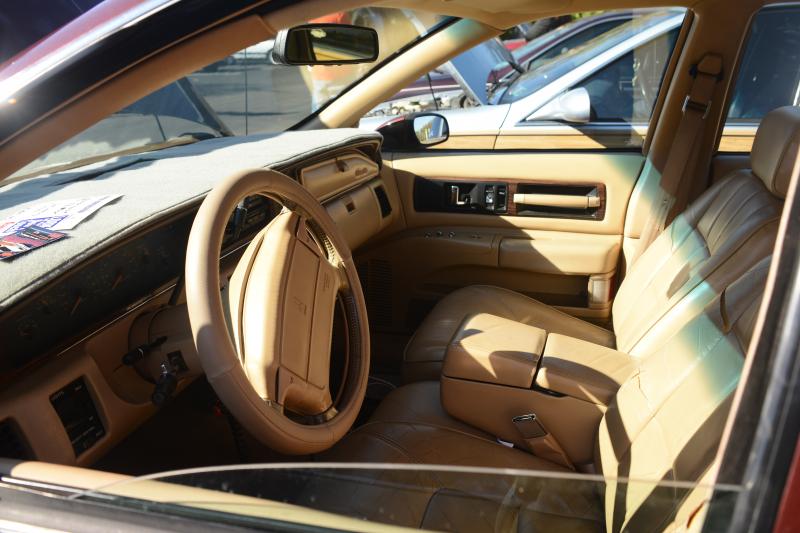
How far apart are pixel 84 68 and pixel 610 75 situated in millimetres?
2797

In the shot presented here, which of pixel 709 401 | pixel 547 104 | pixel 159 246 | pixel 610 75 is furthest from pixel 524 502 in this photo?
pixel 610 75

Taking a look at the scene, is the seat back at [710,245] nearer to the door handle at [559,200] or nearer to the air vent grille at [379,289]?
the door handle at [559,200]

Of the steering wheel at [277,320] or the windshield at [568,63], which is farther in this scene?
the windshield at [568,63]

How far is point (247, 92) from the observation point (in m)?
3.61

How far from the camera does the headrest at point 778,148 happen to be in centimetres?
177

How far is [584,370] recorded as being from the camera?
182 centimetres

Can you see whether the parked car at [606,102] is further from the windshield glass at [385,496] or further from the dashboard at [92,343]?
the windshield glass at [385,496]

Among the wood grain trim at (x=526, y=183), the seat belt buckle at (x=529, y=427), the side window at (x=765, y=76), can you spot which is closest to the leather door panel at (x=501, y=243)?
the wood grain trim at (x=526, y=183)

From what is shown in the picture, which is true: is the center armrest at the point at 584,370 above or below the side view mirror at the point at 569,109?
below

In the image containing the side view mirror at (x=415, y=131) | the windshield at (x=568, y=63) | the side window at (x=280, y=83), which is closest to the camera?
the side window at (x=280, y=83)

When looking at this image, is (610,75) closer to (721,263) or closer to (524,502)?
(721,263)

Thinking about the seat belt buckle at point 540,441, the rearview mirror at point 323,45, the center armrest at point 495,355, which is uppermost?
the rearview mirror at point 323,45

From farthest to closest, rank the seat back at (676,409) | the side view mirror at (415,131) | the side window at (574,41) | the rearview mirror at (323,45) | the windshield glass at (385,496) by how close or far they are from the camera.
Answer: the side window at (574,41)
the side view mirror at (415,131)
the rearview mirror at (323,45)
the seat back at (676,409)
the windshield glass at (385,496)

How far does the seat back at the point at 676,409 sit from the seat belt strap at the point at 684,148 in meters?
1.06
